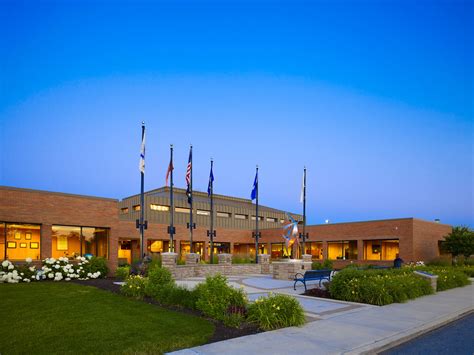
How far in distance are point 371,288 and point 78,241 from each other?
1834cm

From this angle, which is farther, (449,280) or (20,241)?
(20,241)

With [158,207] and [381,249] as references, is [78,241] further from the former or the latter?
[381,249]

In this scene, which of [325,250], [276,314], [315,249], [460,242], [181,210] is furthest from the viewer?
[181,210]

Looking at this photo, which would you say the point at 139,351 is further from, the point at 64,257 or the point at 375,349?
the point at 64,257

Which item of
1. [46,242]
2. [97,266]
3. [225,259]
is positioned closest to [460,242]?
[225,259]

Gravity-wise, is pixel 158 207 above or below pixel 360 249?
above

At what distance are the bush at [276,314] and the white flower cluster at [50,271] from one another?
1463 centimetres

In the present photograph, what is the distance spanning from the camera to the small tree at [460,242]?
124ft

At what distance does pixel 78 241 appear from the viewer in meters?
24.9

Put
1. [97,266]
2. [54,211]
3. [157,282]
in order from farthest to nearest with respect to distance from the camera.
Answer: [54,211] → [97,266] → [157,282]

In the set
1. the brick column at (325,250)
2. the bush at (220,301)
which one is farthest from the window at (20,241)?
the brick column at (325,250)

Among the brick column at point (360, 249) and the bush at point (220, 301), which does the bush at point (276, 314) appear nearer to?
the bush at point (220, 301)

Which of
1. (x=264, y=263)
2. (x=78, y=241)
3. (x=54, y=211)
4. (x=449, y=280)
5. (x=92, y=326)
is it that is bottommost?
(x=264, y=263)

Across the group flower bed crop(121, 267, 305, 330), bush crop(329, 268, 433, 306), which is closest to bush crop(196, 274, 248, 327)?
flower bed crop(121, 267, 305, 330)
